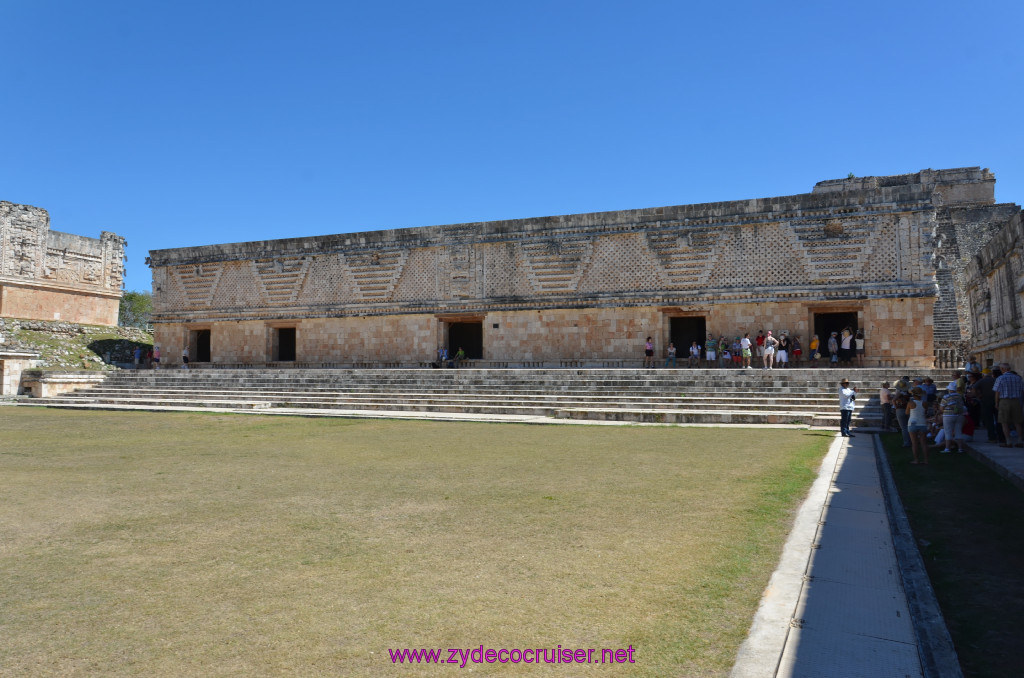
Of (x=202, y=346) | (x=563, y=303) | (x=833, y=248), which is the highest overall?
(x=833, y=248)

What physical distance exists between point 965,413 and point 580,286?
10434 millimetres

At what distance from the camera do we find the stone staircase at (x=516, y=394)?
1052 cm

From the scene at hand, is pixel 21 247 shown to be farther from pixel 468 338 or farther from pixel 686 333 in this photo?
pixel 686 333

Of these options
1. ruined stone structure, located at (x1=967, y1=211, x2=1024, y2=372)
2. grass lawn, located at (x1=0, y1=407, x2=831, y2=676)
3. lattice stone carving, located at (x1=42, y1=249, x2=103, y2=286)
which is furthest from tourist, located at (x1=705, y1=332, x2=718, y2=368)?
lattice stone carving, located at (x1=42, y1=249, x2=103, y2=286)

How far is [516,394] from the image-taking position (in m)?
12.8

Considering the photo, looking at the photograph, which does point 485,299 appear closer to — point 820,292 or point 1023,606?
point 820,292

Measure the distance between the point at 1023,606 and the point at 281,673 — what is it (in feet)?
9.14

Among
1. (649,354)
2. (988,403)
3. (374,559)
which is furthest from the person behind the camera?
(649,354)

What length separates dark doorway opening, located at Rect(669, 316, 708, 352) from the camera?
1891 cm

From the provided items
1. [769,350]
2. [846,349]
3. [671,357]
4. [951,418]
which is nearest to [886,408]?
[951,418]

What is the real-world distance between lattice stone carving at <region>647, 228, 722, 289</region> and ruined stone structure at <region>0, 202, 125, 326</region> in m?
21.8

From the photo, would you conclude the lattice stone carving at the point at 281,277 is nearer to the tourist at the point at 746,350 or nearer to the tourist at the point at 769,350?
the tourist at the point at 746,350

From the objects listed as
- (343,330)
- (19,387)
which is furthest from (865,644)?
(19,387)

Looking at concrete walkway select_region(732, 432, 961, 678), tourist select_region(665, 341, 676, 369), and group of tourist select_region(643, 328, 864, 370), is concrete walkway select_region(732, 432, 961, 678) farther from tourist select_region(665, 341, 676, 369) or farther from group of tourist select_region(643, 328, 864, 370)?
tourist select_region(665, 341, 676, 369)
